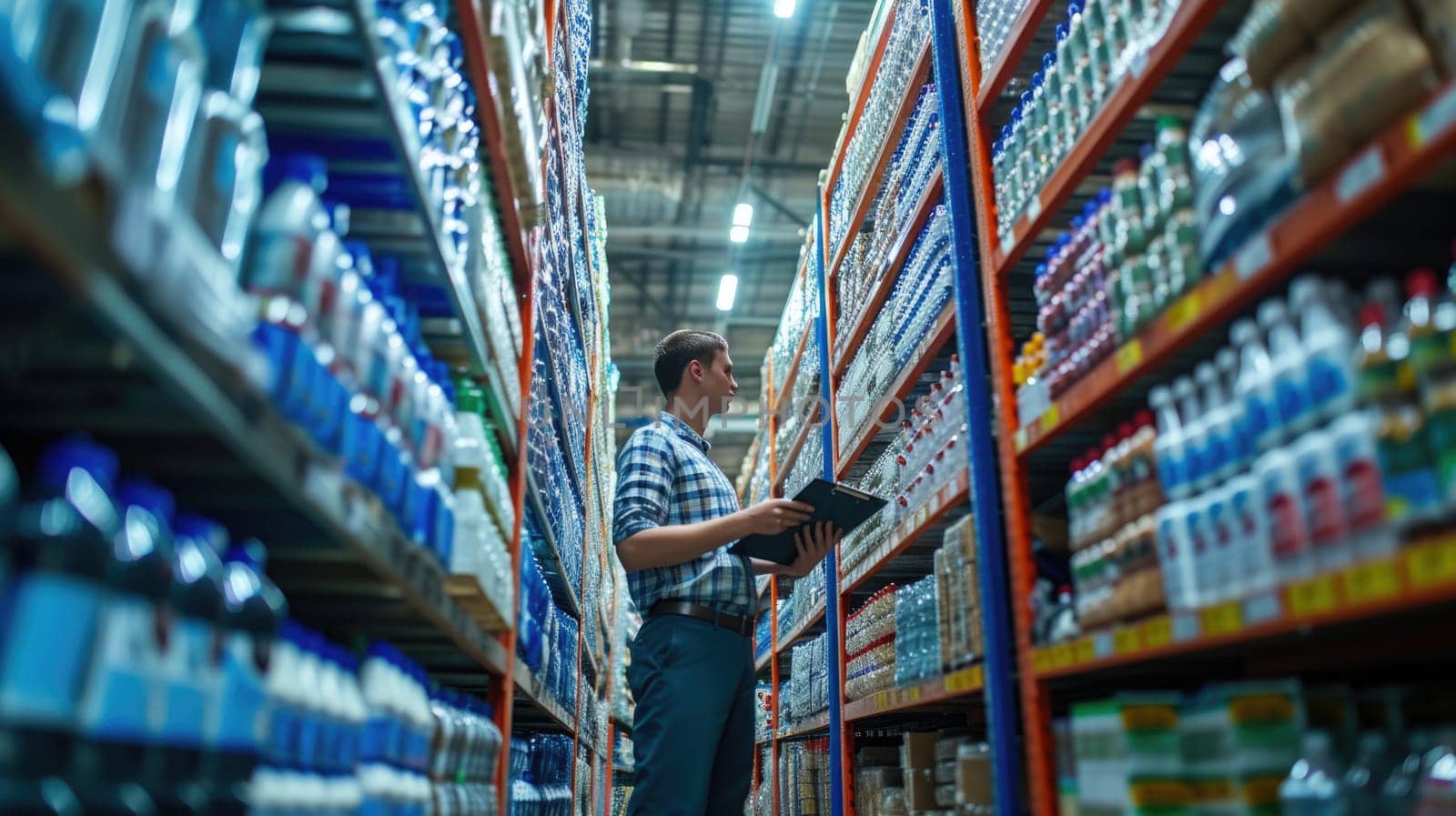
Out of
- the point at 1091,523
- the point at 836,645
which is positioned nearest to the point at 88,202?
the point at 1091,523

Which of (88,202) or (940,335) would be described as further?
(940,335)

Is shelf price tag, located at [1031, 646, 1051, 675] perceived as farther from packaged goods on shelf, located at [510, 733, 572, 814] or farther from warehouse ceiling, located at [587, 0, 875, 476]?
warehouse ceiling, located at [587, 0, 875, 476]

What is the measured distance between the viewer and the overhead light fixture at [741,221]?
9.72 metres

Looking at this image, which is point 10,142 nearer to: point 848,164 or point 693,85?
point 848,164

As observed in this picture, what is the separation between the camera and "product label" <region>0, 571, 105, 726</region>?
2.54 ft

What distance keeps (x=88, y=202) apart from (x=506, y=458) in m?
2.08

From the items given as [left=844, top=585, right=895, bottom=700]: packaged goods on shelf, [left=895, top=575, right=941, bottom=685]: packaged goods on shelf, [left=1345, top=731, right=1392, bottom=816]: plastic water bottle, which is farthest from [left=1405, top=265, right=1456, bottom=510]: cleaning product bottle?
[left=844, top=585, right=895, bottom=700]: packaged goods on shelf

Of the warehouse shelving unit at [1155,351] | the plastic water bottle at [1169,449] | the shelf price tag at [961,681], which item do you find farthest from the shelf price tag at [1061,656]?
the plastic water bottle at [1169,449]

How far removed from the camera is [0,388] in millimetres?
1079

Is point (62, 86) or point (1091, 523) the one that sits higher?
point (62, 86)

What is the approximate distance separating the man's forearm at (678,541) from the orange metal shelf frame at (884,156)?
152 cm

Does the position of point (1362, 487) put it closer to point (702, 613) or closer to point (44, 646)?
point (44, 646)

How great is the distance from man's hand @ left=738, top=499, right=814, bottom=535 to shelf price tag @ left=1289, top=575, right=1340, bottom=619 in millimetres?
1798

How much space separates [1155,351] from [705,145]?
8912mm
